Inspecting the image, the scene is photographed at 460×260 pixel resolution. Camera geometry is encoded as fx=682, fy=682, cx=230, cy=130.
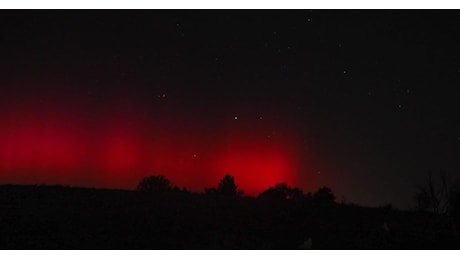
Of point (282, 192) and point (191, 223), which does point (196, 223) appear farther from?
point (282, 192)

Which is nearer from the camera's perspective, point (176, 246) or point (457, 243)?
point (176, 246)

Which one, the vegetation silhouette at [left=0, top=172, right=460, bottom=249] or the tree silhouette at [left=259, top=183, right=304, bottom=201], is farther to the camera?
the tree silhouette at [left=259, top=183, right=304, bottom=201]

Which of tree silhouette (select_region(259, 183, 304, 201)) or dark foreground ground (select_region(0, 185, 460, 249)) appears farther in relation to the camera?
tree silhouette (select_region(259, 183, 304, 201))

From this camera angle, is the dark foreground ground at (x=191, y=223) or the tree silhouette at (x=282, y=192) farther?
the tree silhouette at (x=282, y=192)

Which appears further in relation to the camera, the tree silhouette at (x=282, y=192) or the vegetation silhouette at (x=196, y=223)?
the tree silhouette at (x=282, y=192)

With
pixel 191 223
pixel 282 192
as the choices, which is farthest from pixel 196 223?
pixel 282 192
